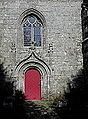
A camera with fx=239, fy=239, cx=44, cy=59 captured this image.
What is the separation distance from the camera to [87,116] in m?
10.6

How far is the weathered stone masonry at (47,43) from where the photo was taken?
53.5 feet

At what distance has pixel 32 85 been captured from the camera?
54.7 ft

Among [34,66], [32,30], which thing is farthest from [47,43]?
[34,66]

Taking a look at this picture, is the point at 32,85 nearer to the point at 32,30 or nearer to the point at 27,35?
the point at 27,35

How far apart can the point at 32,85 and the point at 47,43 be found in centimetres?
311

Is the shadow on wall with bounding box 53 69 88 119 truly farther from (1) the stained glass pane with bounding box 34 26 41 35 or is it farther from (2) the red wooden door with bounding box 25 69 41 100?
(1) the stained glass pane with bounding box 34 26 41 35

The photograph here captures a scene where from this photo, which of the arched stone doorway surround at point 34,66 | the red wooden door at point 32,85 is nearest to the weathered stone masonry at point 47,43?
the arched stone doorway surround at point 34,66

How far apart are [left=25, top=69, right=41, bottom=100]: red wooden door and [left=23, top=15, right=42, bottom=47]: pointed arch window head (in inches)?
81.3

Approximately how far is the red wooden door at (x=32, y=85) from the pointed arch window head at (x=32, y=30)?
2064 millimetres

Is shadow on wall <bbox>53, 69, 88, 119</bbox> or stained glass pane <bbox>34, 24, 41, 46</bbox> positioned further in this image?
stained glass pane <bbox>34, 24, 41, 46</bbox>

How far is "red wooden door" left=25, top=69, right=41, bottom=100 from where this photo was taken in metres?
16.6

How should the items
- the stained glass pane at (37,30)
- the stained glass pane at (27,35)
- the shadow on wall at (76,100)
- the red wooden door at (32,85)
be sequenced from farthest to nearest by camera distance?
the stained glass pane at (37,30) → the stained glass pane at (27,35) → the red wooden door at (32,85) → the shadow on wall at (76,100)

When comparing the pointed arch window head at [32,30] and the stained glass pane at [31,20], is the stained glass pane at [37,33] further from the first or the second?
the stained glass pane at [31,20]

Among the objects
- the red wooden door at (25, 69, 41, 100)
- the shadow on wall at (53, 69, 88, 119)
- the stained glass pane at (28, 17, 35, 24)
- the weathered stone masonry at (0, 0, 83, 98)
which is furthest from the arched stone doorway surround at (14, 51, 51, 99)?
the stained glass pane at (28, 17, 35, 24)
